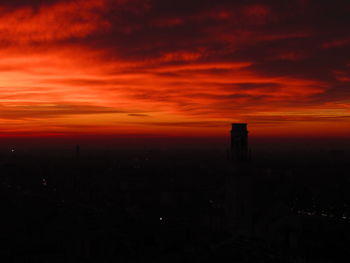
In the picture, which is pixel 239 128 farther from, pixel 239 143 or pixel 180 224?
pixel 180 224

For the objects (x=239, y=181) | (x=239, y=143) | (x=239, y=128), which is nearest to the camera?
(x=239, y=181)

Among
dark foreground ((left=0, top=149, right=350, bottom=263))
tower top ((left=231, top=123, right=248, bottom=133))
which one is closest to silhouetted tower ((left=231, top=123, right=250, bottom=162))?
tower top ((left=231, top=123, right=248, bottom=133))

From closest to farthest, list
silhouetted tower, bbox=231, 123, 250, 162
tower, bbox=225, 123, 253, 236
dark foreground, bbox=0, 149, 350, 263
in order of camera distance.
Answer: dark foreground, bbox=0, 149, 350, 263, tower, bbox=225, 123, 253, 236, silhouetted tower, bbox=231, 123, 250, 162

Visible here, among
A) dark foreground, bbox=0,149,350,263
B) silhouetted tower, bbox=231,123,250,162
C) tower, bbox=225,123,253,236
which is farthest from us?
silhouetted tower, bbox=231,123,250,162

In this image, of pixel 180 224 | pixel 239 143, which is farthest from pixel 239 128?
pixel 180 224

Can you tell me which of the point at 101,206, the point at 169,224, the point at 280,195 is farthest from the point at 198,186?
the point at 169,224

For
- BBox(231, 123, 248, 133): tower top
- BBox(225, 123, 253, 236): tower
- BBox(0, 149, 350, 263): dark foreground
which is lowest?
BBox(0, 149, 350, 263): dark foreground

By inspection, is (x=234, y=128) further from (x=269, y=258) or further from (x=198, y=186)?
(x=198, y=186)

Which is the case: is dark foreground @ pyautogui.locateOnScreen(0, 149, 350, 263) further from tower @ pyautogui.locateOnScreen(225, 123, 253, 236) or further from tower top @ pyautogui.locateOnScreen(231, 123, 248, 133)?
tower top @ pyautogui.locateOnScreen(231, 123, 248, 133)

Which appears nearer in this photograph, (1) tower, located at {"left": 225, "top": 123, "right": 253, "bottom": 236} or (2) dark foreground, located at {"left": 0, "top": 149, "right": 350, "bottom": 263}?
(2) dark foreground, located at {"left": 0, "top": 149, "right": 350, "bottom": 263}
